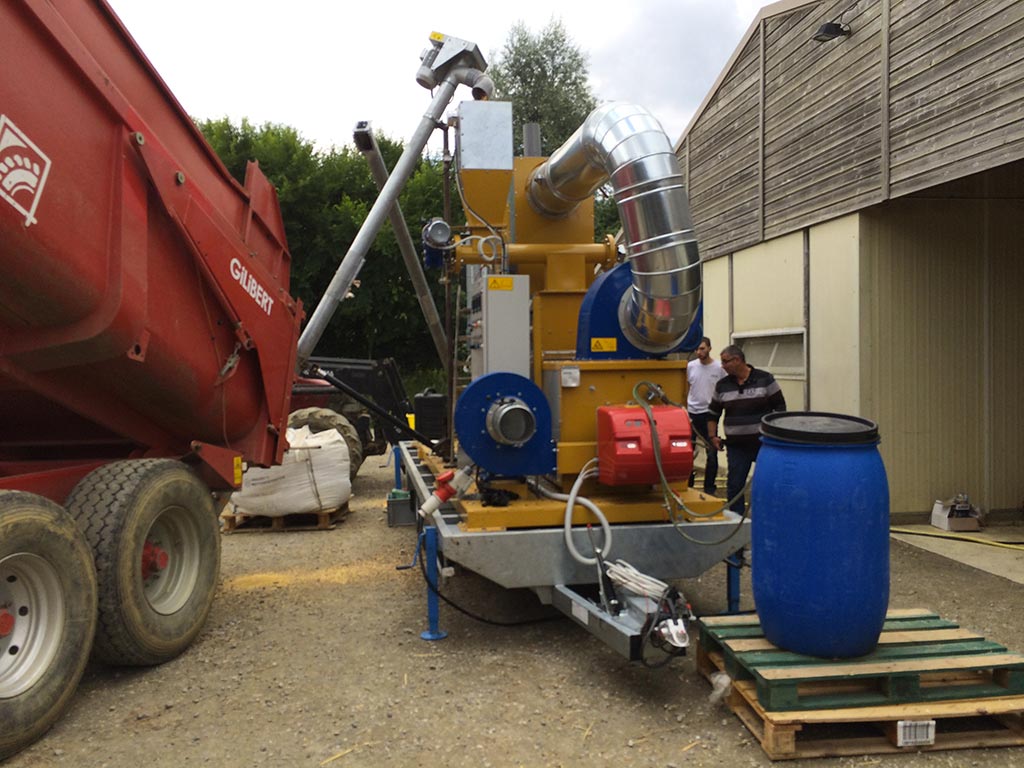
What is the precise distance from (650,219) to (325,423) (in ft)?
17.9

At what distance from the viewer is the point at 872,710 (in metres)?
3.15

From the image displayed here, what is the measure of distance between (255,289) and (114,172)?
4.48 ft

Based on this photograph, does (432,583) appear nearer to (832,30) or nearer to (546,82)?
(832,30)

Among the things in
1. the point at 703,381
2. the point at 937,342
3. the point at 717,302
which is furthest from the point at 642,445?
the point at 717,302

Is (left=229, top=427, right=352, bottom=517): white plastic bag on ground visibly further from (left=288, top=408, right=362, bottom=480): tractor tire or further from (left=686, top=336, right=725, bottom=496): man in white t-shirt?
(left=686, top=336, right=725, bottom=496): man in white t-shirt

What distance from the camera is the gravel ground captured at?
324cm

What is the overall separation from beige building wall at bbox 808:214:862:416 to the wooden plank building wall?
0.25 m

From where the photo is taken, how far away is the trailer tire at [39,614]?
318cm

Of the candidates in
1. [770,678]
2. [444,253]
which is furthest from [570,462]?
[444,253]

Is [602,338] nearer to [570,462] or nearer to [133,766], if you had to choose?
[570,462]

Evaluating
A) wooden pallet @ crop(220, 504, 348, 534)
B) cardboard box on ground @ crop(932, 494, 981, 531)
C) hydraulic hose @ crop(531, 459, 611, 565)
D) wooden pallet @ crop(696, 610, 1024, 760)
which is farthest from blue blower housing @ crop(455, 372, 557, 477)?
cardboard box on ground @ crop(932, 494, 981, 531)

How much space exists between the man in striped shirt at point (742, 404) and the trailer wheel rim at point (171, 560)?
3718 millimetres

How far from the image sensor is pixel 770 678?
3.17 metres

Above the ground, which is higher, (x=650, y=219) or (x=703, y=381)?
(x=650, y=219)
